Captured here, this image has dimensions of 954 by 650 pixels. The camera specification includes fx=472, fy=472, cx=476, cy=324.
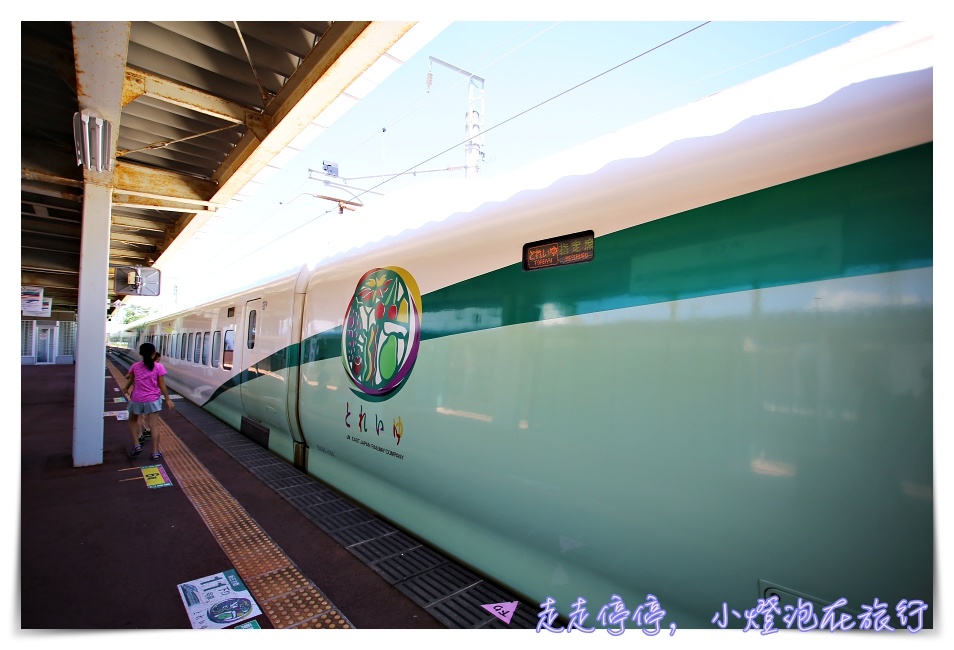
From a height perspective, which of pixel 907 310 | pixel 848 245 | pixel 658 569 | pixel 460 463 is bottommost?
pixel 658 569

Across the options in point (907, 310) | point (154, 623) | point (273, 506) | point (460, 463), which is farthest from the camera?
point (273, 506)

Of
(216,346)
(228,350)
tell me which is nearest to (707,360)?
(228,350)

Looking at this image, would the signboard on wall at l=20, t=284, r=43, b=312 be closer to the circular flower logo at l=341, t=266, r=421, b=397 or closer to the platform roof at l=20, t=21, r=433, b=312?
the platform roof at l=20, t=21, r=433, b=312

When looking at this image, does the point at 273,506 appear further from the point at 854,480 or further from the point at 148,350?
the point at 854,480

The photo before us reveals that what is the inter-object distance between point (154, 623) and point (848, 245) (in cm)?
346

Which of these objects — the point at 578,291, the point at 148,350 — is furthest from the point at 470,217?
the point at 148,350

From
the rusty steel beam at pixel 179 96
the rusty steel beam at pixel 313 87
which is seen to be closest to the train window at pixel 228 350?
the rusty steel beam at pixel 313 87

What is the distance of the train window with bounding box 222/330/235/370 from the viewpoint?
6812 mm

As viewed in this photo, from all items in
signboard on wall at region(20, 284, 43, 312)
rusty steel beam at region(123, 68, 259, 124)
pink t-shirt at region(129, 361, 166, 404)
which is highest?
rusty steel beam at region(123, 68, 259, 124)

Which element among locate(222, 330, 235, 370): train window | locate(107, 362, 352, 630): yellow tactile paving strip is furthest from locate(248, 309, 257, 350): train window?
locate(107, 362, 352, 630): yellow tactile paving strip

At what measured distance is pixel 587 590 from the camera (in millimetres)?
2178

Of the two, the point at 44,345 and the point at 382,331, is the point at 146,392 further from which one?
the point at 44,345

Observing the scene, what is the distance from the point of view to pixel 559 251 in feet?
7.54

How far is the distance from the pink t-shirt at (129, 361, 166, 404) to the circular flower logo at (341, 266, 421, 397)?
9.68 ft
